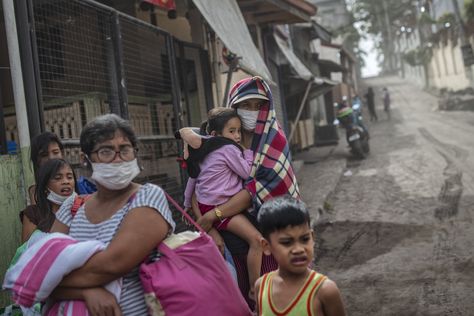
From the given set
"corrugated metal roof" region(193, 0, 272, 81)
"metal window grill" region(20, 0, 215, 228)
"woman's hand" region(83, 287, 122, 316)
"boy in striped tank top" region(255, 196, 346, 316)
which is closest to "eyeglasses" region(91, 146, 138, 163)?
"woman's hand" region(83, 287, 122, 316)

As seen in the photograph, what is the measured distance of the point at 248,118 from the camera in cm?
324

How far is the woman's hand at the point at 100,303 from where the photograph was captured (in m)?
1.93

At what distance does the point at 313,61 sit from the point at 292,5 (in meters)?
12.0

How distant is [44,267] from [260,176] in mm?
1431

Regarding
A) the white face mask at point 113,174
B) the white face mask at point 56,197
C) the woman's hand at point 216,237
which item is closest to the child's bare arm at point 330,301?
the white face mask at point 113,174

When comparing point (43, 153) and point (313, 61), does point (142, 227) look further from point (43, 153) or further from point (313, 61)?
point (313, 61)

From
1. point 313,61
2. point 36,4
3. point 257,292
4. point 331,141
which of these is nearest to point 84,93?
point 36,4

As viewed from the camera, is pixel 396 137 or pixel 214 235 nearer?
pixel 214 235

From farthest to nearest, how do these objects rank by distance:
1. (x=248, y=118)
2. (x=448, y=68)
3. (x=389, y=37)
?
(x=389, y=37) → (x=448, y=68) → (x=248, y=118)

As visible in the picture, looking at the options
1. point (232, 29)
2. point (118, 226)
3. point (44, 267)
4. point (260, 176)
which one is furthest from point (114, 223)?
point (232, 29)

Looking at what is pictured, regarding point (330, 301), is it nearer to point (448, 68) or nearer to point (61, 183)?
point (61, 183)

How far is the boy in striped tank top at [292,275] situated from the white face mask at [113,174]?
0.62 m

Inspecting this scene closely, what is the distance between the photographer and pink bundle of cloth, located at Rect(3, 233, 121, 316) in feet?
6.19

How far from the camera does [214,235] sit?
307cm
